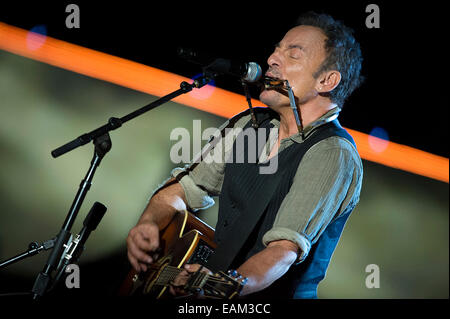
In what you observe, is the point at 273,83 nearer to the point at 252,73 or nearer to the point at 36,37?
the point at 252,73

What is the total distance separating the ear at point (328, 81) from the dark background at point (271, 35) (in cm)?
110

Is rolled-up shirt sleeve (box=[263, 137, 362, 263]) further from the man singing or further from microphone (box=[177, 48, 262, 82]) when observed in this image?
microphone (box=[177, 48, 262, 82])

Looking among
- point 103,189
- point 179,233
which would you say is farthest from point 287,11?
point 103,189

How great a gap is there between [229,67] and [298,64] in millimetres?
621

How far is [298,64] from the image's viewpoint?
2.23 metres

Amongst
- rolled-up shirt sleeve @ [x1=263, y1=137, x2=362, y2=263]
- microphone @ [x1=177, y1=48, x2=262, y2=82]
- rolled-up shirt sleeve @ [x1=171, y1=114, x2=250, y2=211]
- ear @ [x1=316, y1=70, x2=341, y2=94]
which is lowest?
rolled-up shirt sleeve @ [x1=263, y1=137, x2=362, y2=263]

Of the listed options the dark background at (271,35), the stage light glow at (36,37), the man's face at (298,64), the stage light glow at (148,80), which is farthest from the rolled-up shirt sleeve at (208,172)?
the stage light glow at (36,37)

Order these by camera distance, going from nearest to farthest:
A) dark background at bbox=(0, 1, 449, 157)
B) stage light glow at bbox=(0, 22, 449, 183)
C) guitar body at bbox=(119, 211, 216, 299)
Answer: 1. guitar body at bbox=(119, 211, 216, 299)
2. dark background at bbox=(0, 1, 449, 157)
3. stage light glow at bbox=(0, 22, 449, 183)

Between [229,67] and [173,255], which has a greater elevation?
[229,67]

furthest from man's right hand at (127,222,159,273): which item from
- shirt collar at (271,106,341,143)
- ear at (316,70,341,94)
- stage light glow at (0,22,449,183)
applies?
stage light glow at (0,22,449,183)

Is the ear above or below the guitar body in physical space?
above

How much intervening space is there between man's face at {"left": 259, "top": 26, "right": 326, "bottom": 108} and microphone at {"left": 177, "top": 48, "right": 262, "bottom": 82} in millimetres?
386

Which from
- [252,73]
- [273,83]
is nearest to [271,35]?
[273,83]

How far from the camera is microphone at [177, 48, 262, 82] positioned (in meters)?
1.71
